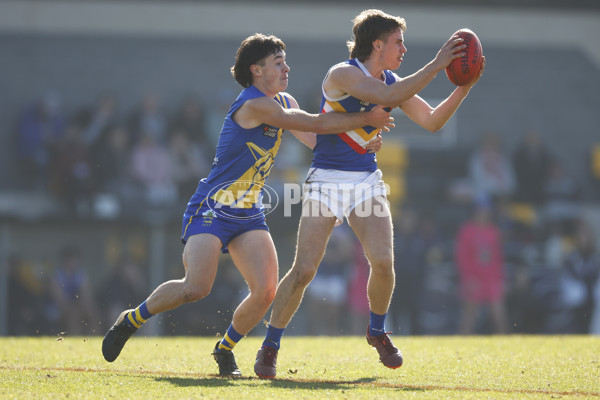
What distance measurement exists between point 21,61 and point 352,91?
11871mm

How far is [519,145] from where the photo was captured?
55.7ft

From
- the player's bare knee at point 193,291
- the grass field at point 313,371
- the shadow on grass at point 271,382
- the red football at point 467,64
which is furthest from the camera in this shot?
the red football at point 467,64

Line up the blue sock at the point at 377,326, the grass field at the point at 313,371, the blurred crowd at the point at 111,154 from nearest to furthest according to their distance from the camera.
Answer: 1. the grass field at the point at 313,371
2. the blue sock at the point at 377,326
3. the blurred crowd at the point at 111,154

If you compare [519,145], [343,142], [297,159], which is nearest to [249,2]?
[297,159]

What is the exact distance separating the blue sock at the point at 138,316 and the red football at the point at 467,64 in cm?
232

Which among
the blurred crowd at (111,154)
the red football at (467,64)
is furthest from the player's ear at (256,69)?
the blurred crowd at (111,154)

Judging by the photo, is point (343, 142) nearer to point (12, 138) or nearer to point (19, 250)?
point (19, 250)

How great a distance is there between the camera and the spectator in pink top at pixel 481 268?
12.7 m

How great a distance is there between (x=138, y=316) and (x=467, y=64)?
2.48 meters

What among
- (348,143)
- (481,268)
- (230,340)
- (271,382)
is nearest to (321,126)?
(348,143)

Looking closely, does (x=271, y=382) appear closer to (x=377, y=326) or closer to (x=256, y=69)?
(x=377, y=326)

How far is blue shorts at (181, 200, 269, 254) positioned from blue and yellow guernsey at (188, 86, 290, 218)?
2cm

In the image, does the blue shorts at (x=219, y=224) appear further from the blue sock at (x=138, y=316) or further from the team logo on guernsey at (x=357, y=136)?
the team logo on guernsey at (x=357, y=136)

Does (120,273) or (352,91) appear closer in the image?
A: (352,91)
